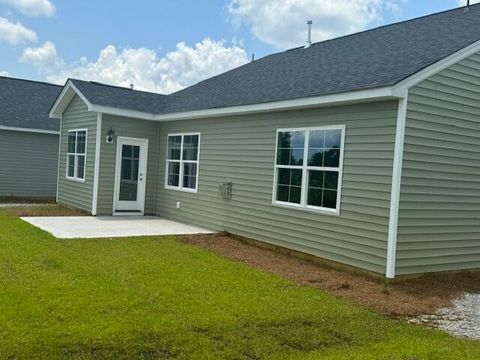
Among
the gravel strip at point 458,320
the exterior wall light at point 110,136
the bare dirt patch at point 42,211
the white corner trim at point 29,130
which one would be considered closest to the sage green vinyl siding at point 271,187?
the gravel strip at point 458,320

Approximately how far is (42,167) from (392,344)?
15745 mm

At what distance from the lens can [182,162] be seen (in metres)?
12.3

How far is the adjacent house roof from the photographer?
16944 millimetres

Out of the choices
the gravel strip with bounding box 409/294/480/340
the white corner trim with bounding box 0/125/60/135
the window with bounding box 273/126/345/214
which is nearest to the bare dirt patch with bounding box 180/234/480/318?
the gravel strip with bounding box 409/294/480/340

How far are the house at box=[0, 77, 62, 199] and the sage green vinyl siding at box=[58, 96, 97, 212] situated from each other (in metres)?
2.44

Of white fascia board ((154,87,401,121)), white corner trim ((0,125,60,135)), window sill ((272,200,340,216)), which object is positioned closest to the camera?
white fascia board ((154,87,401,121))

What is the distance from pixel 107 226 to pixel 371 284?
20.4 ft

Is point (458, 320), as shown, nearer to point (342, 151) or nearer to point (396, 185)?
point (396, 185)

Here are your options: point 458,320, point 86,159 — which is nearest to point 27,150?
point 86,159

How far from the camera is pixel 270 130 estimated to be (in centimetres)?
935

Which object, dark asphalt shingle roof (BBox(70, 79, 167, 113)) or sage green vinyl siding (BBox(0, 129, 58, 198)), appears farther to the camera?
sage green vinyl siding (BBox(0, 129, 58, 198))

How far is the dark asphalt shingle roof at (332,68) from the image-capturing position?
7.59m

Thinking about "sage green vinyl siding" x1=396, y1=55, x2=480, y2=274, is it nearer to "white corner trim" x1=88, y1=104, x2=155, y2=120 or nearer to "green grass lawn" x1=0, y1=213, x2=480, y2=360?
"green grass lawn" x1=0, y1=213, x2=480, y2=360

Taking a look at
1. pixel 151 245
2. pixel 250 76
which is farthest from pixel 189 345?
pixel 250 76
